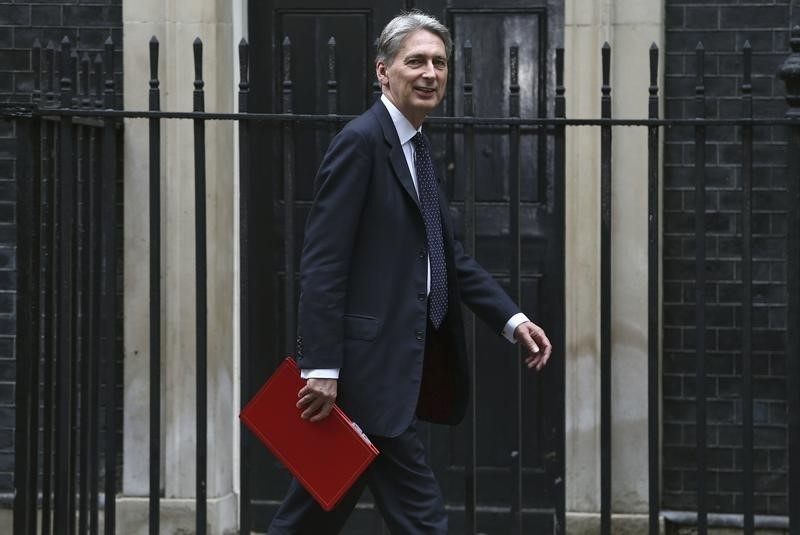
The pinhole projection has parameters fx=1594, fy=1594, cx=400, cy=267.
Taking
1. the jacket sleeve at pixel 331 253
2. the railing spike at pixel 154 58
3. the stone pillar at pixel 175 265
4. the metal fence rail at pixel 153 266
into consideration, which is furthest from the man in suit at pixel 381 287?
the stone pillar at pixel 175 265

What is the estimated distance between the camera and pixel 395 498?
183 inches

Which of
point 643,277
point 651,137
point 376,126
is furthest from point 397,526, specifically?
point 643,277

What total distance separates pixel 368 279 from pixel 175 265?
264cm

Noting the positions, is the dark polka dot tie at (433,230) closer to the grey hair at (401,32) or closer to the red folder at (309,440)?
the grey hair at (401,32)

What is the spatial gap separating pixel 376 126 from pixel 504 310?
0.72 meters

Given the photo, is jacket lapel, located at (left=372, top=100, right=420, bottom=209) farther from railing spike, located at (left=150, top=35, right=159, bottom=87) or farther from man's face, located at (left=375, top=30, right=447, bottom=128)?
railing spike, located at (left=150, top=35, right=159, bottom=87)

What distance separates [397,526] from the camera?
4621mm

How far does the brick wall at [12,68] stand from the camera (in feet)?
23.9

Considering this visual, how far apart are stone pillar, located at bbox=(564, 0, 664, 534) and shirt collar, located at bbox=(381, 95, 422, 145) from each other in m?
2.26

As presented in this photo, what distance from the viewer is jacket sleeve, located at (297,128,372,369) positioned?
450 centimetres

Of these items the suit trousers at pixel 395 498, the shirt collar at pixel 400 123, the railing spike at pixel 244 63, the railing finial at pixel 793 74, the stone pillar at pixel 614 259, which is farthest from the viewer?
the stone pillar at pixel 614 259

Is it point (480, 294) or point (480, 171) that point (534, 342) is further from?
point (480, 171)

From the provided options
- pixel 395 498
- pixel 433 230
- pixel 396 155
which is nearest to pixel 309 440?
pixel 395 498

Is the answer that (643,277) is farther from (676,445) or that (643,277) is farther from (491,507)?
(491,507)
